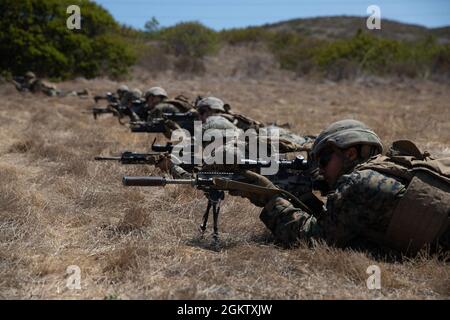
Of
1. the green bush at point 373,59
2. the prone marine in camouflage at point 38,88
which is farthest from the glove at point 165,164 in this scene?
the green bush at point 373,59

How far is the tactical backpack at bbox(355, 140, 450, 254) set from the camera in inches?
123

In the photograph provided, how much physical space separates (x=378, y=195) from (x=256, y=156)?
182 cm

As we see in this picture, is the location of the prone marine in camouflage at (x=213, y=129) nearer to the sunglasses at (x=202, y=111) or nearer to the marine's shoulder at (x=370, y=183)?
the sunglasses at (x=202, y=111)

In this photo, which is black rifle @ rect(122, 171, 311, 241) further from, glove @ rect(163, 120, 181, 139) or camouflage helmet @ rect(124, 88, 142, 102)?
camouflage helmet @ rect(124, 88, 142, 102)

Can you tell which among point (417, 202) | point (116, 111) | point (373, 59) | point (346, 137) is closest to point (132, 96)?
point (116, 111)

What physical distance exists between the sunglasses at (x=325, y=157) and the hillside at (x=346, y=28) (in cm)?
6477

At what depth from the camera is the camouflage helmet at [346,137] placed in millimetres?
3482

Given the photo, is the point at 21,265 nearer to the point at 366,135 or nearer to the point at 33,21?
the point at 366,135

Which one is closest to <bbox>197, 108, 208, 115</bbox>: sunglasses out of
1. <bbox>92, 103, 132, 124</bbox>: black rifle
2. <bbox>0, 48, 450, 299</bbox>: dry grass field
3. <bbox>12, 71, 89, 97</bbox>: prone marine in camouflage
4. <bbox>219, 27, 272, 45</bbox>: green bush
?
<bbox>0, 48, 450, 299</bbox>: dry grass field

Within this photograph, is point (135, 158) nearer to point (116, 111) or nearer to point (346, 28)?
point (116, 111)

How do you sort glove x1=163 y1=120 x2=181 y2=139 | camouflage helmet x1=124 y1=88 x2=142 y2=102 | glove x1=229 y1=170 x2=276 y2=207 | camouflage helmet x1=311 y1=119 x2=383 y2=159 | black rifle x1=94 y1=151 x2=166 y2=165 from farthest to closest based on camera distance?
1. camouflage helmet x1=124 y1=88 x2=142 y2=102
2. glove x1=163 y1=120 x2=181 y2=139
3. black rifle x1=94 y1=151 x2=166 y2=165
4. glove x1=229 y1=170 x2=276 y2=207
5. camouflage helmet x1=311 y1=119 x2=383 y2=159

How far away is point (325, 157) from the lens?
144 inches

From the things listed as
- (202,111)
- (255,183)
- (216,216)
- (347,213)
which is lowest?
(216,216)

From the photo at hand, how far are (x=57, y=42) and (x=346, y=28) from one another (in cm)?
5852
